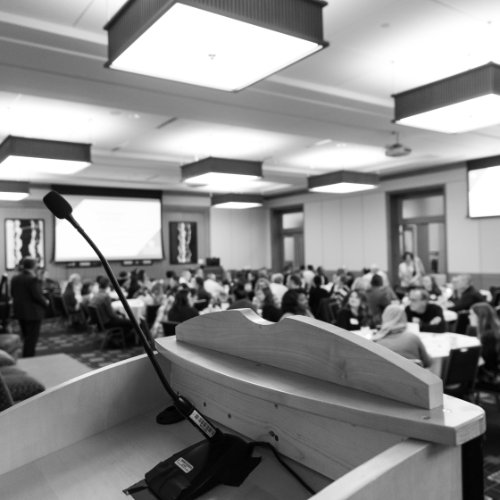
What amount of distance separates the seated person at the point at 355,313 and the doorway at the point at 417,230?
7.07m

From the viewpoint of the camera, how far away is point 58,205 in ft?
3.58

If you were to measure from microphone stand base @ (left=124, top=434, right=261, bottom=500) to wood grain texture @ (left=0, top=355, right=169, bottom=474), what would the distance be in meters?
0.31

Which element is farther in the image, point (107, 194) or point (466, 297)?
point (107, 194)

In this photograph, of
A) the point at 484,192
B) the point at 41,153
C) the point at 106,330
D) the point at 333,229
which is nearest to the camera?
the point at 41,153

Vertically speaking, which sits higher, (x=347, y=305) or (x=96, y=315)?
(x=347, y=305)

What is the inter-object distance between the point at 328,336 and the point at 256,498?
1.07 feet

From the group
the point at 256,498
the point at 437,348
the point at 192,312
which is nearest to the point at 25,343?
the point at 192,312

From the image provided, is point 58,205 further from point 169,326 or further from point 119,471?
point 169,326

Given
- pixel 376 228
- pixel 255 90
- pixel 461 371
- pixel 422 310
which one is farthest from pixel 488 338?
pixel 376 228

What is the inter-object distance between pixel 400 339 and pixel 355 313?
2.07 meters

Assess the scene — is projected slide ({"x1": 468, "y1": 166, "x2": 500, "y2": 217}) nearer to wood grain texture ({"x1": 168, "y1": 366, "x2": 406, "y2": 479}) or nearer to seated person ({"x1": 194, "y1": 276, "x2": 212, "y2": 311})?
seated person ({"x1": 194, "y1": 276, "x2": 212, "y2": 311})

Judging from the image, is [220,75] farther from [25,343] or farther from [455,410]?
[25,343]

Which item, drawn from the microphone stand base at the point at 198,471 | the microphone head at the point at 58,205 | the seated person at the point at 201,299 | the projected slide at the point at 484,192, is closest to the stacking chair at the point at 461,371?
the microphone stand base at the point at 198,471

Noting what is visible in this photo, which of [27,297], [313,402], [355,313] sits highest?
[313,402]
